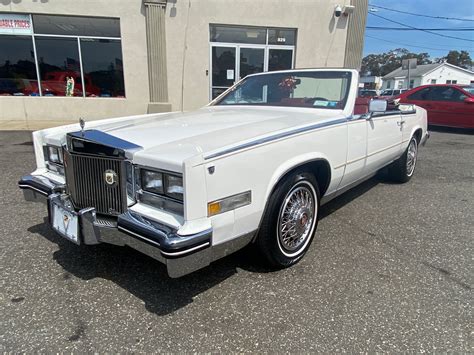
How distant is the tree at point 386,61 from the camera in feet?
282

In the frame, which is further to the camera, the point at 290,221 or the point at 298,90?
the point at 298,90

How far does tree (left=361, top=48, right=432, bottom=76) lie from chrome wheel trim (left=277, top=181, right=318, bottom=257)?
92808 mm

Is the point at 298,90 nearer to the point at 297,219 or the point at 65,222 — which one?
the point at 297,219

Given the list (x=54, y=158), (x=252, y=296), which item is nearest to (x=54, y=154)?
(x=54, y=158)

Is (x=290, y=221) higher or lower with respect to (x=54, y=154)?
lower

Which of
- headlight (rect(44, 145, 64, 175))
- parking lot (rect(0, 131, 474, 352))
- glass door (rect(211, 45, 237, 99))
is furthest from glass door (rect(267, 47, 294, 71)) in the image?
headlight (rect(44, 145, 64, 175))

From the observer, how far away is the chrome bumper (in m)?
1.92

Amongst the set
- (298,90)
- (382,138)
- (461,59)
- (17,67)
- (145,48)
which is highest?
(461,59)

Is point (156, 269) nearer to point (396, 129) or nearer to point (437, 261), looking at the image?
point (437, 261)

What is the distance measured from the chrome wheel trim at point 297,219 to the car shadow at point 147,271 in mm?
240

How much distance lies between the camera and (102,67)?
10969 millimetres

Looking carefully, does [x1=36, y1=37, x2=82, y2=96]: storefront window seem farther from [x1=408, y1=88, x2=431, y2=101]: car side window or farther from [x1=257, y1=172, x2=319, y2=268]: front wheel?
[x1=408, y1=88, x2=431, y2=101]: car side window

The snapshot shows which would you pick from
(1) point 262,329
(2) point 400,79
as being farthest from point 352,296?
(2) point 400,79

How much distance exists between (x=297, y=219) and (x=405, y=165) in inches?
122
